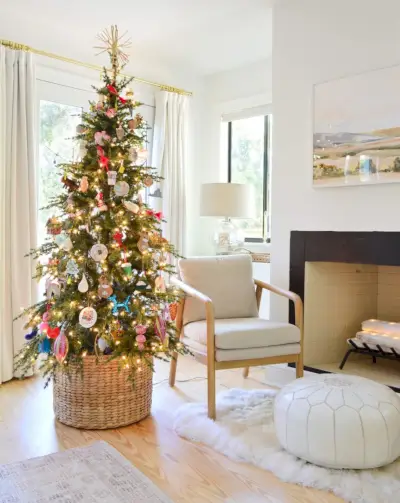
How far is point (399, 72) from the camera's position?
8.73 feet

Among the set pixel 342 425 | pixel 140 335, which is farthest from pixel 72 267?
pixel 342 425

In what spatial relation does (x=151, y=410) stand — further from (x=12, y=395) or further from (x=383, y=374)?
(x=383, y=374)

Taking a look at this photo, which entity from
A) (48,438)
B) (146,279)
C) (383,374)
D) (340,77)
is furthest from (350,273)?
(48,438)

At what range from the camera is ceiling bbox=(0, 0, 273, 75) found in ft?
10.5

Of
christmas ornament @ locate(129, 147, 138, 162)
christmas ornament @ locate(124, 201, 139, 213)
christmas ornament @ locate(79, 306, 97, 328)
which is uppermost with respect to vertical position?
christmas ornament @ locate(129, 147, 138, 162)

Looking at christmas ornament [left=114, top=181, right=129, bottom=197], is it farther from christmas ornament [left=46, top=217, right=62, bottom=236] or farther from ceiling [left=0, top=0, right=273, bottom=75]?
ceiling [left=0, top=0, right=273, bottom=75]

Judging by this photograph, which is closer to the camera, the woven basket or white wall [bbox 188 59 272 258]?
the woven basket

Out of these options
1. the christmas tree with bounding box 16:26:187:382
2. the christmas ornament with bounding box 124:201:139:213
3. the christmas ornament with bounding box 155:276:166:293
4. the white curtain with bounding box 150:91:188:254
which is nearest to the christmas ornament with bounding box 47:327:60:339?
the christmas tree with bounding box 16:26:187:382

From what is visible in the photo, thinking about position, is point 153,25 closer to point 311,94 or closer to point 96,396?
point 311,94

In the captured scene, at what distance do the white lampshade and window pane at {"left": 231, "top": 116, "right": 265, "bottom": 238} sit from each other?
1.50 ft

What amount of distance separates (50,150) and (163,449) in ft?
7.61

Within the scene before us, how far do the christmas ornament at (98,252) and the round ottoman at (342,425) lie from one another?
1.10 metres

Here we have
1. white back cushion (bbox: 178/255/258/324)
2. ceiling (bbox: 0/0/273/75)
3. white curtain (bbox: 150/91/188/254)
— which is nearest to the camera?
white back cushion (bbox: 178/255/258/324)

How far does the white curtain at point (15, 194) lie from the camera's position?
3268 millimetres
